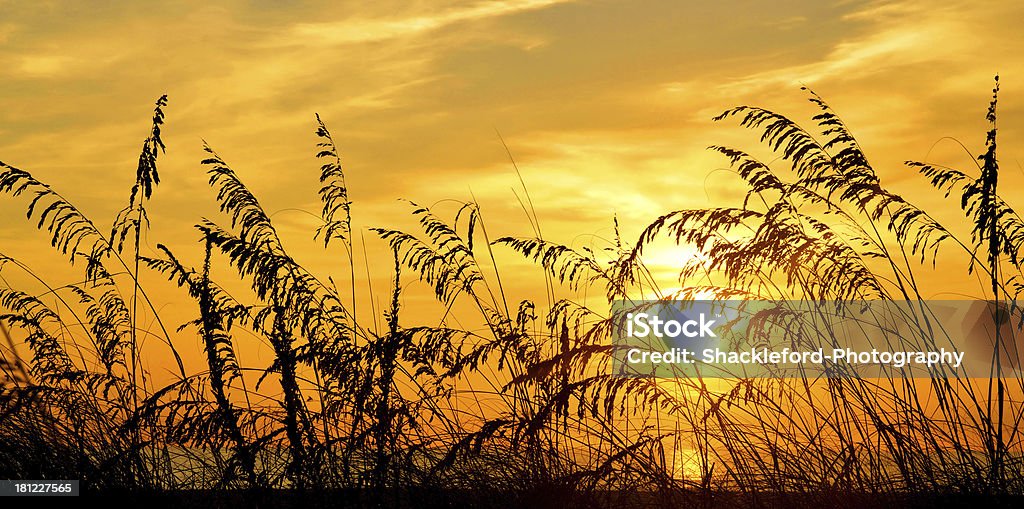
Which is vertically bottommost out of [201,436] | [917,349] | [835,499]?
[835,499]

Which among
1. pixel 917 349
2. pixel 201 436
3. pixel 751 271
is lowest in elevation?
pixel 201 436

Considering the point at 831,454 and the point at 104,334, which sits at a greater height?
the point at 104,334

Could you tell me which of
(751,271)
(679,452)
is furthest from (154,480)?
(751,271)

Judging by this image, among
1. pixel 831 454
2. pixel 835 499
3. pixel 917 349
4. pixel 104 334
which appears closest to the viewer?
pixel 835 499

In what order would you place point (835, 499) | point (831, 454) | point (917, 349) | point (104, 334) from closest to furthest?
point (835, 499), point (831, 454), point (917, 349), point (104, 334)

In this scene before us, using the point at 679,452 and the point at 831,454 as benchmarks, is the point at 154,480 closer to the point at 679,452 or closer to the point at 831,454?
the point at 679,452

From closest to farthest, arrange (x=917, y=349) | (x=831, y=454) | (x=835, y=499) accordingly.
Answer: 1. (x=835, y=499)
2. (x=831, y=454)
3. (x=917, y=349)

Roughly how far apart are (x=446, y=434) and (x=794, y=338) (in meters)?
1.77

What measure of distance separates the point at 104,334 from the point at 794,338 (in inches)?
155

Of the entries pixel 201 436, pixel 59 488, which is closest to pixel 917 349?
pixel 201 436

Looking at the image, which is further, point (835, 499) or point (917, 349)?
point (917, 349)

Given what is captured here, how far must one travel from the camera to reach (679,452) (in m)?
4.60

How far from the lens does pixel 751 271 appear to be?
4727 mm

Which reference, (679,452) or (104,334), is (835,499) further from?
(104,334)
